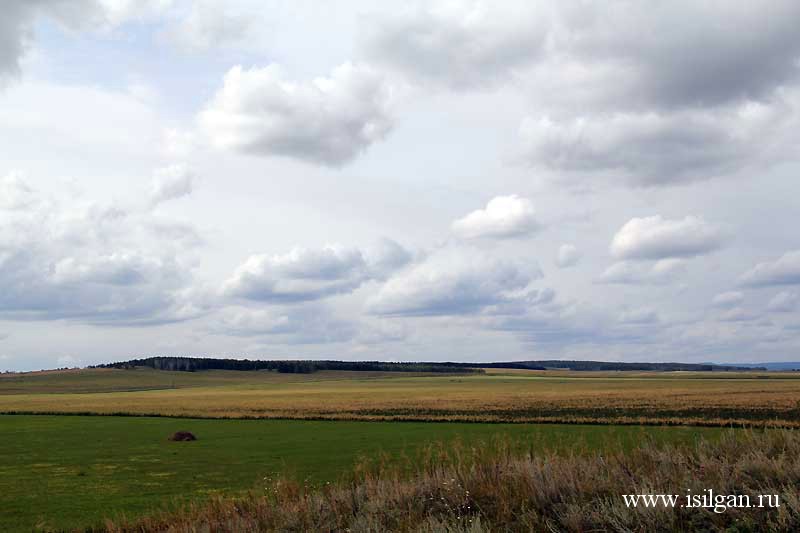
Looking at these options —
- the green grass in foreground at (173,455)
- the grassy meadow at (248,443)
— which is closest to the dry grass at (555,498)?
the grassy meadow at (248,443)

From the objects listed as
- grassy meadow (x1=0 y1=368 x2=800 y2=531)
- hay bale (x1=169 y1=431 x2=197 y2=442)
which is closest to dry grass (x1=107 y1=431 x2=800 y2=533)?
grassy meadow (x1=0 y1=368 x2=800 y2=531)

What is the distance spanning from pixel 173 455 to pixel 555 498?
31236 millimetres

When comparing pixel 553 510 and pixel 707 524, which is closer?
pixel 707 524

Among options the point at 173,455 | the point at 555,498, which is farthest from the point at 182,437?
the point at 555,498

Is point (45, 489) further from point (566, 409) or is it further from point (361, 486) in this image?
point (566, 409)

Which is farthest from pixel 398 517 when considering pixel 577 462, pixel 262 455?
pixel 262 455

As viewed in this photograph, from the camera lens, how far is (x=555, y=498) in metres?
9.79

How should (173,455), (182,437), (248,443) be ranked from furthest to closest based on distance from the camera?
(182,437), (248,443), (173,455)

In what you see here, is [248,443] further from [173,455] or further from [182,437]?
[173,455]

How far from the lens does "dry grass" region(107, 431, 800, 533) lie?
822 cm

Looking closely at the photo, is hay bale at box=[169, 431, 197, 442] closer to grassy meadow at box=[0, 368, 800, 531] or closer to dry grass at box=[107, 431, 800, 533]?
grassy meadow at box=[0, 368, 800, 531]

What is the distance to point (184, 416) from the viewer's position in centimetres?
7288

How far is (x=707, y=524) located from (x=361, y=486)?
5.96 meters

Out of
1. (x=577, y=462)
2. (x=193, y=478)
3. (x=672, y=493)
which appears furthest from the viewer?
(x=193, y=478)
